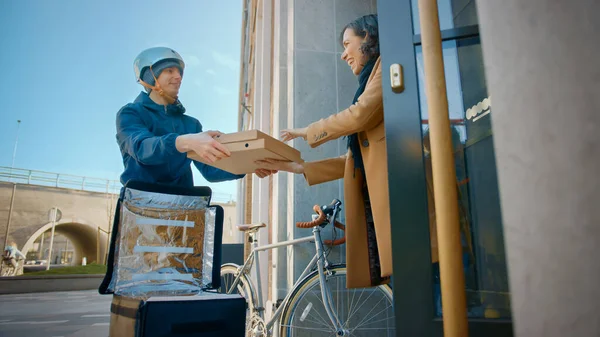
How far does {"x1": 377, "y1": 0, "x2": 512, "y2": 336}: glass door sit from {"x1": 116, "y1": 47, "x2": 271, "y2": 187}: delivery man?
0.76m

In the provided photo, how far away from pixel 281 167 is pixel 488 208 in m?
1.15

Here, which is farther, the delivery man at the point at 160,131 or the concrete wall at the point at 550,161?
the delivery man at the point at 160,131

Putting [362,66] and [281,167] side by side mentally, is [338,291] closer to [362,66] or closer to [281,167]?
[281,167]

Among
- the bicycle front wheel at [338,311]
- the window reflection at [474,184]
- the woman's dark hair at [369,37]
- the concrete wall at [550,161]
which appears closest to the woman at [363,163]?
Answer: the woman's dark hair at [369,37]

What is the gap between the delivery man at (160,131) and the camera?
5.07ft

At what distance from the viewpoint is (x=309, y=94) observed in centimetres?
301

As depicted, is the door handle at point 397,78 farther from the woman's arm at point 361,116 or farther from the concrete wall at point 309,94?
the concrete wall at point 309,94

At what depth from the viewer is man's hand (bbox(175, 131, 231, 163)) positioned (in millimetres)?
1539

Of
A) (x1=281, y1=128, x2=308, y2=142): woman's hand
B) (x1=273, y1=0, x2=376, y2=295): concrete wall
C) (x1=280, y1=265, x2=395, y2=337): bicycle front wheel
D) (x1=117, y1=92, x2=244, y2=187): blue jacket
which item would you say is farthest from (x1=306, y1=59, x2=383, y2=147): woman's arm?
(x1=273, y1=0, x2=376, y2=295): concrete wall

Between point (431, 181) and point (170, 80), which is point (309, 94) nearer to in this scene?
point (170, 80)

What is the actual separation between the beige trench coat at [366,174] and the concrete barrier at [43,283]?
14.2 metres

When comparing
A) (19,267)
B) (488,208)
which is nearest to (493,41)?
(488,208)

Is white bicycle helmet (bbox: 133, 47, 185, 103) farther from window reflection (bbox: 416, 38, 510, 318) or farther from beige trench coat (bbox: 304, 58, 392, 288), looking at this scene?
window reflection (bbox: 416, 38, 510, 318)

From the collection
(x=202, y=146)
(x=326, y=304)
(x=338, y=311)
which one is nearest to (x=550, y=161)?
(x=202, y=146)
